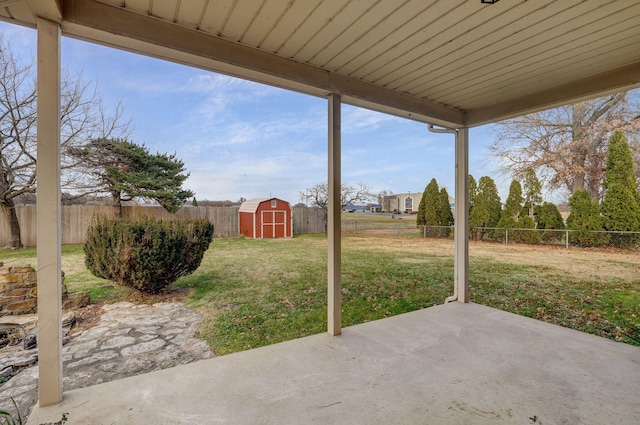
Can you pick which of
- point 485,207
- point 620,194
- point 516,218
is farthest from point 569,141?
point 485,207

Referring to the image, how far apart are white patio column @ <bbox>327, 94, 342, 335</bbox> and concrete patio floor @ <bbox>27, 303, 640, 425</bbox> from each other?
25cm

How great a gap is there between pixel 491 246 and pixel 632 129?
1.97m

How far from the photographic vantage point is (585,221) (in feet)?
11.3

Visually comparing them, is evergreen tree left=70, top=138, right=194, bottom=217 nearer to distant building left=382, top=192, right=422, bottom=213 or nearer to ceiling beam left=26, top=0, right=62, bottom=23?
ceiling beam left=26, top=0, right=62, bottom=23

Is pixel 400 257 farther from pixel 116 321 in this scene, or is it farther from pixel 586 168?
pixel 116 321

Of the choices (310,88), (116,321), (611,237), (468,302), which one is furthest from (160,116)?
(611,237)

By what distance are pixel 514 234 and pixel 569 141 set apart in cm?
135

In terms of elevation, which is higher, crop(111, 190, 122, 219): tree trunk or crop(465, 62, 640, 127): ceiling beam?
crop(465, 62, 640, 127): ceiling beam

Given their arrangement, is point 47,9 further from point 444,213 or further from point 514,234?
point 514,234

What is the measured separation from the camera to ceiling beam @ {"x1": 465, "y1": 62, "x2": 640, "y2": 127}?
2.26 m

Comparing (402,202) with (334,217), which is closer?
(334,217)

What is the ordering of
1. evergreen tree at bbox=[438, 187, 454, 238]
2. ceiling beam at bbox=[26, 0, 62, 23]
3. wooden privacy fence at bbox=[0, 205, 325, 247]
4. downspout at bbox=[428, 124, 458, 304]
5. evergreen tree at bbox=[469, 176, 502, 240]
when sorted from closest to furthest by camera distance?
ceiling beam at bbox=[26, 0, 62, 23] → wooden privacy fence at bbox=[0, 205, 325, 247] → downspout at bbox=[428, 124, 458, 304] → evergreen tree at bbox=[438, 187, 454, 238] → evergreen tree at bbox=[469, 176, 502, 240]

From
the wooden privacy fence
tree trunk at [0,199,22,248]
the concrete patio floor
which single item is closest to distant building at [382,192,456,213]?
the wooden privacy fence

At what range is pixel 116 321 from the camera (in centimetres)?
240
